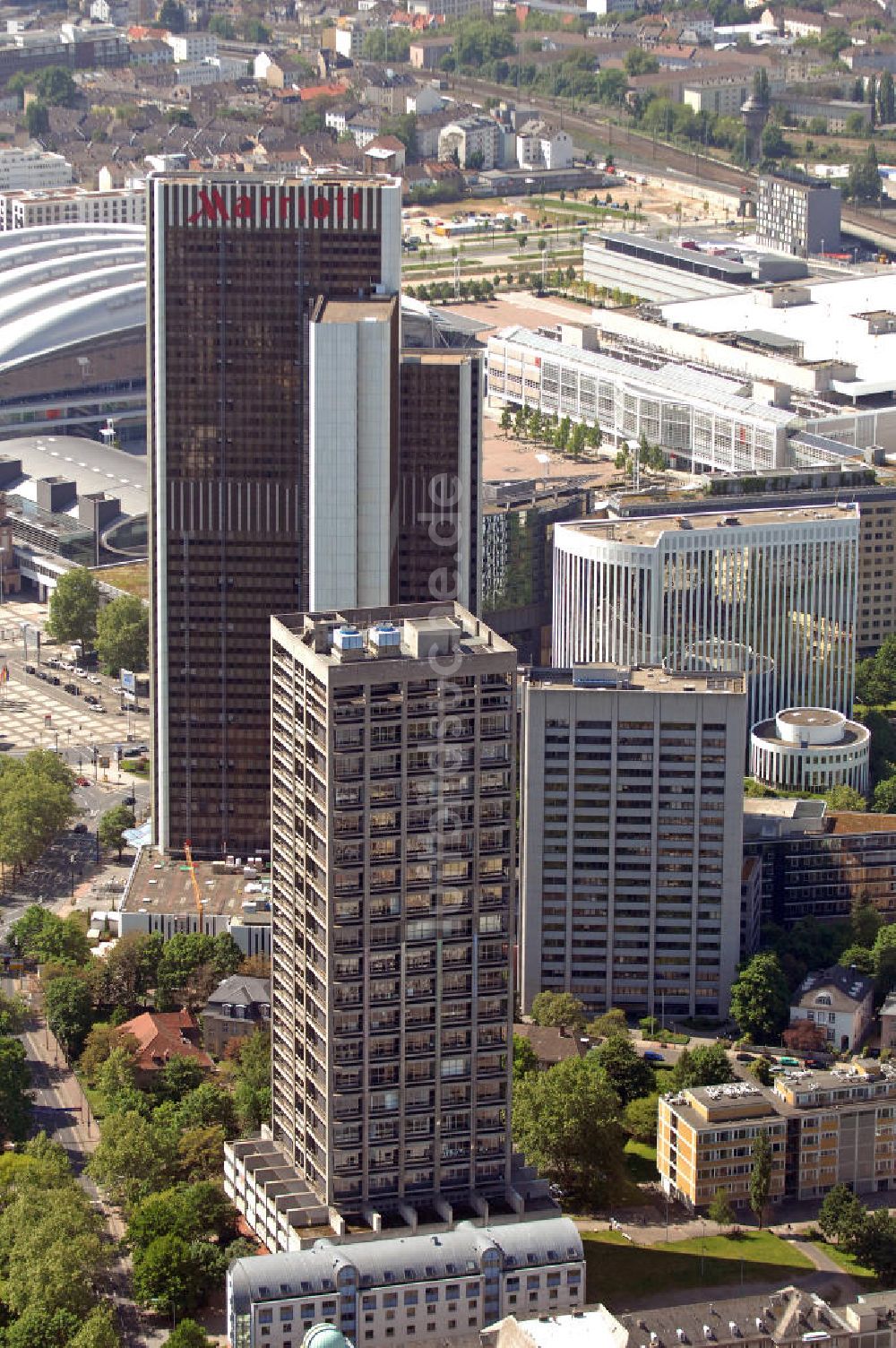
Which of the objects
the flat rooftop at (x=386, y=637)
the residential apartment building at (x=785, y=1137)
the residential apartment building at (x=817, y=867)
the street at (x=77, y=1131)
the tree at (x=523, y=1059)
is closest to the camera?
the flat rooftop at (x=386, y=637)

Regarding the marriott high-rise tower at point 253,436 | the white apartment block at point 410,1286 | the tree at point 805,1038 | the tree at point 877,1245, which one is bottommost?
the tree at point 877,1245

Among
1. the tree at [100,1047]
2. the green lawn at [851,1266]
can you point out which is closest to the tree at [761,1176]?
the green lawn at [851,1266]

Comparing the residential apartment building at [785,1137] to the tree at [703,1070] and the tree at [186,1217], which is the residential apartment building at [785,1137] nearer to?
the tree at [703,1070]

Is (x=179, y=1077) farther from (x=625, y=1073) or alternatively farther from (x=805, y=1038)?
(x=805, y=1038)

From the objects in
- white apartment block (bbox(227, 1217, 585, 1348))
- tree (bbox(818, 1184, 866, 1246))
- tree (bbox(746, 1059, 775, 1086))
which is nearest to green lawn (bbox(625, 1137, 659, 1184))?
tree (bbox(746, 1059, 775, 1086))

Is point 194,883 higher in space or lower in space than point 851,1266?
higher

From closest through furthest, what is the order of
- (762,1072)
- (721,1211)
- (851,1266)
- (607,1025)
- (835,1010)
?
1. (851,1266)
2. (721,1211)
3. (762,1072)
4. (607,1025)
5. (835,1010)

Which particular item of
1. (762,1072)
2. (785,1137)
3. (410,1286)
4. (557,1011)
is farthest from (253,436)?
(410,1286)

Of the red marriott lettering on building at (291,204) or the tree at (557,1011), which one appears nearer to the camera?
the tree at (557,1011)
